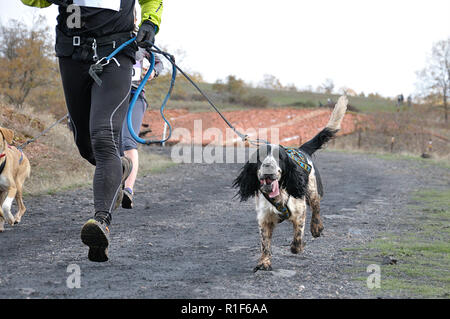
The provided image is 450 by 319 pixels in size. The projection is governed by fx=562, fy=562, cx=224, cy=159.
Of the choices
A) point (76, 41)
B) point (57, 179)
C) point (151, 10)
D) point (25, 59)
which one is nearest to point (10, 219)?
point (76, 41)

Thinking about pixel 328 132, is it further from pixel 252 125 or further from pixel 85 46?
pixel 252 125

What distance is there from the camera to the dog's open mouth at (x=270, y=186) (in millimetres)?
4652

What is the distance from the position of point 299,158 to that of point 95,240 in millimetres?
2281

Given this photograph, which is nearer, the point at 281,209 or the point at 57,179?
the point at 281,209

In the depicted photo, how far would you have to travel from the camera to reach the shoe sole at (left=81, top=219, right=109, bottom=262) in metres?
3.85

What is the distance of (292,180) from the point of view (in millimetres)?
4934

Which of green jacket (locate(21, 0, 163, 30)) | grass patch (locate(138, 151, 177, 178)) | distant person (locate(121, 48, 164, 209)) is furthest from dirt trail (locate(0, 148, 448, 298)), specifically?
grass patch (locate(138, 151, 177, 178))

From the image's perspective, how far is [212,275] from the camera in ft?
13.7

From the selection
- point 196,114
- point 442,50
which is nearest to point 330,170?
point 196,114

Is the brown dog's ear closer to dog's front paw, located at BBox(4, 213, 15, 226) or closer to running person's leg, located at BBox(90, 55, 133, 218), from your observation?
dog's front paw, located at BBox(4, 213, 15, 226)

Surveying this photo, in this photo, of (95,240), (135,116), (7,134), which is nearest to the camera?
(95,240)

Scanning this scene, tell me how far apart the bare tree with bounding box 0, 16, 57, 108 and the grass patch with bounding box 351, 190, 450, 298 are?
14.1 m

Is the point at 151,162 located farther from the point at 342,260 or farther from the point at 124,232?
the point at 342,260

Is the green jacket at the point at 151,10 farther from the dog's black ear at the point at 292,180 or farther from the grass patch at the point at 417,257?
the grass patch at the point at 417,257
